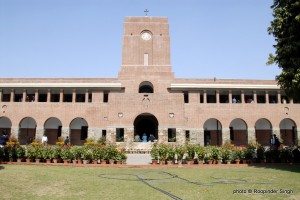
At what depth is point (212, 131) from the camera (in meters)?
31.6

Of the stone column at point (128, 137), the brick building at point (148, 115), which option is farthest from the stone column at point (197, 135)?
the stone column at point (128, 137)

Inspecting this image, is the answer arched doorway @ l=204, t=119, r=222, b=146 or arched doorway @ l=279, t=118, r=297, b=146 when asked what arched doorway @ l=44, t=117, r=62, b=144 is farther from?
arched doorway @ l=279, t=118, r=297, b=146

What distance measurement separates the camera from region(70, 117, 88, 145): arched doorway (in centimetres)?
3097

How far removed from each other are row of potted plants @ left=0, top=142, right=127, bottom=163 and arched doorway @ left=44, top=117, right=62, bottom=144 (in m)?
17.4

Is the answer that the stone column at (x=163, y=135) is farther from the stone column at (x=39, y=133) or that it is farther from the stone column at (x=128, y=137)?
the stone column at (x=39, y=133)

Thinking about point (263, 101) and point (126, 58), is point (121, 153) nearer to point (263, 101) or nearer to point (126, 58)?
point (126, 58)

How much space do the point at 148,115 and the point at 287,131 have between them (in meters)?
15.7

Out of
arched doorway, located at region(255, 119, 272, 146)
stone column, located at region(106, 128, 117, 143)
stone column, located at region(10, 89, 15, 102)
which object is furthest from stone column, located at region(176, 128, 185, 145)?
stone column, located at region(10, 89, 15, 102)

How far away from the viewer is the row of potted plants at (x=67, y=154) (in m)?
13.7

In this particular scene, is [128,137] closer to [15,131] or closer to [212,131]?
[212,131]

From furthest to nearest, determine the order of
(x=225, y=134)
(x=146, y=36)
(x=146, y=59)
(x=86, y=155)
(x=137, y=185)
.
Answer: (x=146, y=36), (x=146, y=59), (x=225, y=134), (x=86, y=155), (x=137, y=185)

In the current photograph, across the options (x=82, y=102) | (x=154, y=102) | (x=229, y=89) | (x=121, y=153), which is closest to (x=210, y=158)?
(x=121, y=153)

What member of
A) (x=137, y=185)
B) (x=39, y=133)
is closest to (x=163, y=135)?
(x=39, y=133)

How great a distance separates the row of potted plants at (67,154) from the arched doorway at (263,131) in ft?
72.1
